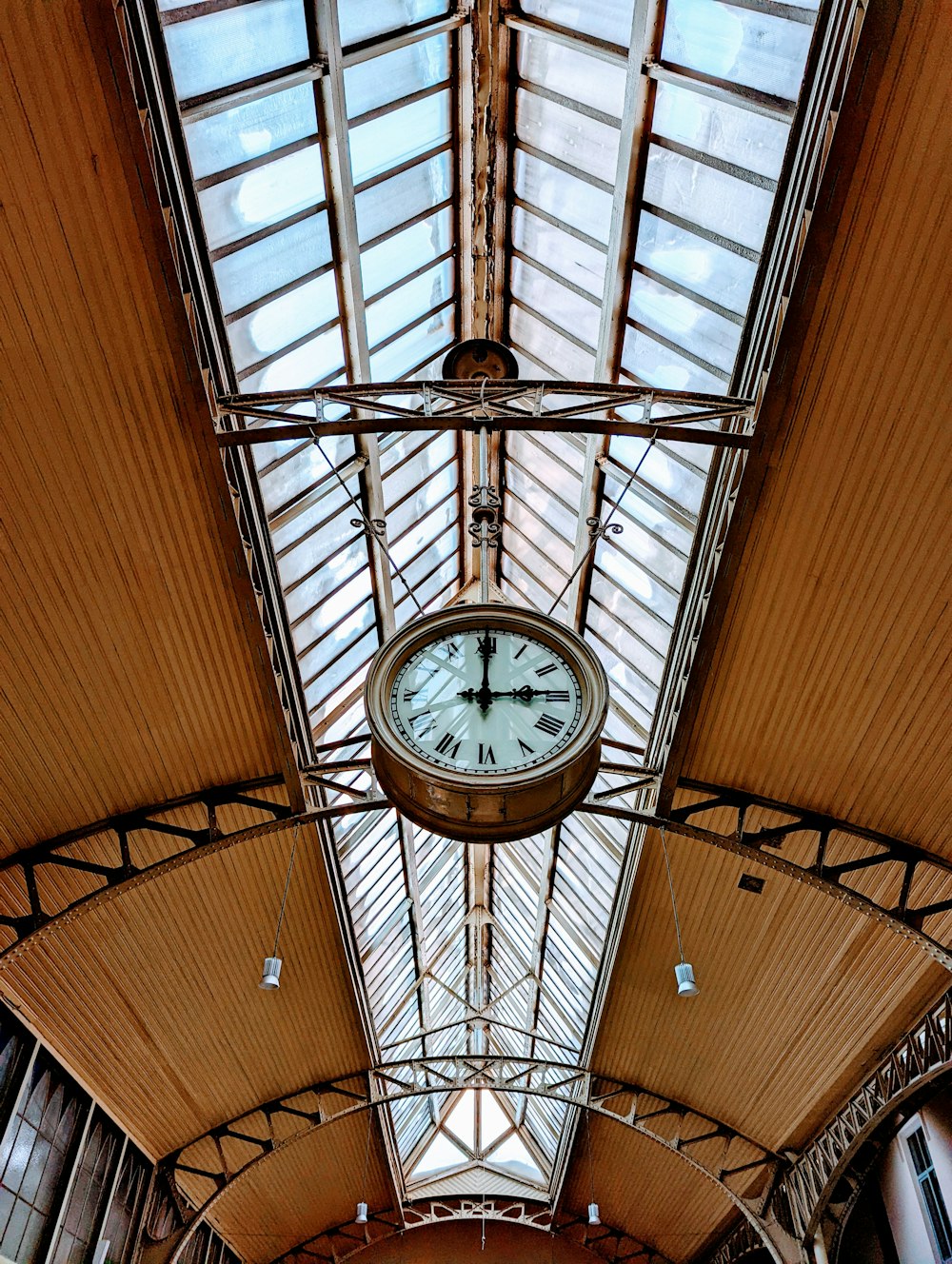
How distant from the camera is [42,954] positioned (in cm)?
1178

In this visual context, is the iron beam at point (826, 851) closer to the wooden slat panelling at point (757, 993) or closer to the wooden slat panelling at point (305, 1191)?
the wooden slat panelling at point (757, 993)

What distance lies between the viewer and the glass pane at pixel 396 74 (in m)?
8.95

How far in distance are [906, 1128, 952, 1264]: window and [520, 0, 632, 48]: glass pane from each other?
658 inches

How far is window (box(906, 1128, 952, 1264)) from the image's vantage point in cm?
1392

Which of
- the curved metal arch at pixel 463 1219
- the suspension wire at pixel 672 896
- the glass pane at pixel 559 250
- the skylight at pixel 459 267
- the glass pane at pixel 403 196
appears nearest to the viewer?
the skylight at pixel 459 267

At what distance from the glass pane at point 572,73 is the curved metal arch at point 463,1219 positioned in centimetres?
2442

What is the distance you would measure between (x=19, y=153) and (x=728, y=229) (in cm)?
626

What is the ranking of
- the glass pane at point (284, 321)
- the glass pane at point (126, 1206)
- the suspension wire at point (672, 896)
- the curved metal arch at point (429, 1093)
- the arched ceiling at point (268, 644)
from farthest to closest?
1. the curved metal arch at point (429, 1093)
2. the glass pane at point (126, 1206)
3. the suspension wire at point (672, 896)
4. the glass pane at point (284, 321)
5. the arched ceiling at point (268, 644)

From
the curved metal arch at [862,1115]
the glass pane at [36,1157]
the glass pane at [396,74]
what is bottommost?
the glass pane at [36,1157]

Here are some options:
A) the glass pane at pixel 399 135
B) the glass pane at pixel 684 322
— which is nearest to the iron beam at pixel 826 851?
the glass pane at pixel 684 322

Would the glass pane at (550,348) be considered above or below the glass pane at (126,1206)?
above

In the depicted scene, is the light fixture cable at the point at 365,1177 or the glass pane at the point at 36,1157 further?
the light fixture cable at the point at 365,1177

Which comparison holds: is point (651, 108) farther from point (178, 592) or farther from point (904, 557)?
point (178, 592)

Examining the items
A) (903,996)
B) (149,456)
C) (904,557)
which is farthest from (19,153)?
(903,996)
